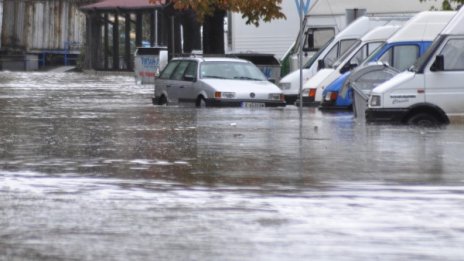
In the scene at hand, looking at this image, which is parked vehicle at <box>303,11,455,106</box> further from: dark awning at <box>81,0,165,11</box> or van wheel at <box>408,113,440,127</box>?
dark awning at <box>81,0,165,11</box>

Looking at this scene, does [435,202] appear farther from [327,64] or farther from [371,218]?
[327,64]

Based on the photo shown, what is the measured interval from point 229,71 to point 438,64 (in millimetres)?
8863

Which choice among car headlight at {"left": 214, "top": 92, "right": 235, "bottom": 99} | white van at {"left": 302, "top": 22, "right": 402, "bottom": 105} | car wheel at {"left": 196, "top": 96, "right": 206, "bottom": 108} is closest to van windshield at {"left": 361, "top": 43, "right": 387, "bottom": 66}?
white van at {"left": 302, "top": 22, "right": 402, "bottom": 105}

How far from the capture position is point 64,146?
16.1 meters

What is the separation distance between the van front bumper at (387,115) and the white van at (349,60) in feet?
19.0

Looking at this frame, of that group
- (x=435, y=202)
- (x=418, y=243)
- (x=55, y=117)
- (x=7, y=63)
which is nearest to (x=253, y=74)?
(x=55, y=117)

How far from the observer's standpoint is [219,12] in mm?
35375

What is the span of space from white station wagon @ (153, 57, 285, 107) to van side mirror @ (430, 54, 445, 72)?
298 inches

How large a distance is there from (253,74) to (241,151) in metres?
12.7

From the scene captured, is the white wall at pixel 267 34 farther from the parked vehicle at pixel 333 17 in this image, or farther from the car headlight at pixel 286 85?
the car headlight at pixel 286 85

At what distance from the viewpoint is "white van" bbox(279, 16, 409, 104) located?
29.0m

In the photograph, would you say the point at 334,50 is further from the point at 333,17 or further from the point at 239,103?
the point at 239,103

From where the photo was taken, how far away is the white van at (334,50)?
2898 centimetres

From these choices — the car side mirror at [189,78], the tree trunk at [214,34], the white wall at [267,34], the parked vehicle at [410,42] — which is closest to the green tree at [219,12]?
the tree trunk at [214,34]
